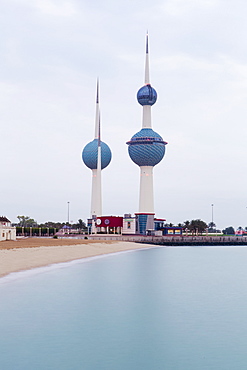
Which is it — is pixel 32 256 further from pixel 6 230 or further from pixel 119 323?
pixel 119 323

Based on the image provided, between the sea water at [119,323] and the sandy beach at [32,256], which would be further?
the sandy beach at [32,256]

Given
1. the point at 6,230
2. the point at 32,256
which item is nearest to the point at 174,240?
the point at 6,230

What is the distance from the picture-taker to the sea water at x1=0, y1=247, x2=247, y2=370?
23275mm

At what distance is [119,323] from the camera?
3169 cm

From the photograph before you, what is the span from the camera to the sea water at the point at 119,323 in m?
23.3

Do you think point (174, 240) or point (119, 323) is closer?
point (119, 323)

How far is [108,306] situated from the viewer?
38.1 meters

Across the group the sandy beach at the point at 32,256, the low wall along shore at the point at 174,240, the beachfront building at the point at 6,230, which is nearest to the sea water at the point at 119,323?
the sandy beach at the point at 32,256

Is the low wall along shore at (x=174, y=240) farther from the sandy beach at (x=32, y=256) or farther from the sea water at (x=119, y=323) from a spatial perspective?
the sea water at (x=119, y=323)

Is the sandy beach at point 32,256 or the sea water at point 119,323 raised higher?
the sandy beach at point 32,256

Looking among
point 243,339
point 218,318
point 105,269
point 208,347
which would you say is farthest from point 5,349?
point 105,269

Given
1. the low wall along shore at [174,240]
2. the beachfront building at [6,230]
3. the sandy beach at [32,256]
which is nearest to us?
the sandy beach at [32,256]

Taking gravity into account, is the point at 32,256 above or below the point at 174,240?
above

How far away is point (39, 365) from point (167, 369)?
563 cm
